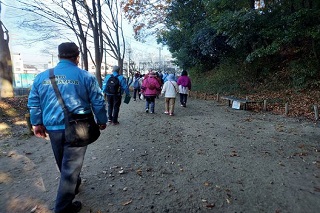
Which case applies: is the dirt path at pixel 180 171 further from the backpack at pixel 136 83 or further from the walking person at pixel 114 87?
the backpack at pixel 136 83

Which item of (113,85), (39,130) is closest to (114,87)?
(113,85)

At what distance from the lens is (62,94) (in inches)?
95.8

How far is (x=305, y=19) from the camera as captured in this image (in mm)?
10391

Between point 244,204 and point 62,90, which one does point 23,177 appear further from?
point 244,204

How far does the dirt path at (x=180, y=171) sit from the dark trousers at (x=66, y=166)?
45 centimetres

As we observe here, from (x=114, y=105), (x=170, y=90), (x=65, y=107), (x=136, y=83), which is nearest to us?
(x=65, y=107)

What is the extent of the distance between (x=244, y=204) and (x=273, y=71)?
13.8m

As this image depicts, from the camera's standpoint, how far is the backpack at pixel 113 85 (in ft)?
22.5

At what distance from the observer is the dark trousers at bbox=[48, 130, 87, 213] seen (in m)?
2.48

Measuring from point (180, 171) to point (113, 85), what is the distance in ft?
12.4

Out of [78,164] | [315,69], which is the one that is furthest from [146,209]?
[315,69]

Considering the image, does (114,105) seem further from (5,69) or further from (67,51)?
(5,69)

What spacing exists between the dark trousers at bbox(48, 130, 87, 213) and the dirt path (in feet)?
1.48

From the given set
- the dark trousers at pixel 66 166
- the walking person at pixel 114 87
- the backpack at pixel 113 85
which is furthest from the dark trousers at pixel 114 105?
the dark trousers at pixel 66 166
